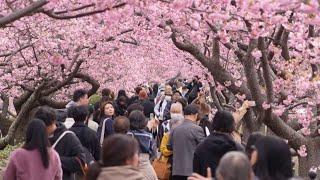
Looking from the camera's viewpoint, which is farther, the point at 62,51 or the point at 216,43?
the point at 62,51

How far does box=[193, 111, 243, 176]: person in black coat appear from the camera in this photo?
6.12 m

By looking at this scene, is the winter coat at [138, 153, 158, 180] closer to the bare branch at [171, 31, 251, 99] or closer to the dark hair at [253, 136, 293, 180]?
the bare branch at [171, 31, 251, 99]

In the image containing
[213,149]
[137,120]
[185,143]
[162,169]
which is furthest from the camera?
[162,169]

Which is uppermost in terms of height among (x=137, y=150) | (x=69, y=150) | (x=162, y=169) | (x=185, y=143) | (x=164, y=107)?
(x=137, y=150)

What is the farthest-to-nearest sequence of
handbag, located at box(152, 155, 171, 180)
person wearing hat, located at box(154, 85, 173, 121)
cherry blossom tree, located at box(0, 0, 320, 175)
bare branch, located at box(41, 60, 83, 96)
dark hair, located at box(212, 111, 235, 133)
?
bare branch, located at box(41, 60, 83, 96) → person wearing hat, located at box(154, 85, 173, 121) → handbag, located at box(152, 155, 171, 180) → cherry blossom tree, located at box(0, 0, 320, 175) → dark hair, located at box(212, 111, 235, 133)

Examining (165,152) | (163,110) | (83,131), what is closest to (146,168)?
(83,131)

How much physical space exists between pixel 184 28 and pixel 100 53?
4853mm

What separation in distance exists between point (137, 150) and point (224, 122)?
1527 mm

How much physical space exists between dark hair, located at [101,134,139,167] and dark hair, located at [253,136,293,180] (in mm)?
884

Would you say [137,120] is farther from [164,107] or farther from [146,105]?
[146,105]

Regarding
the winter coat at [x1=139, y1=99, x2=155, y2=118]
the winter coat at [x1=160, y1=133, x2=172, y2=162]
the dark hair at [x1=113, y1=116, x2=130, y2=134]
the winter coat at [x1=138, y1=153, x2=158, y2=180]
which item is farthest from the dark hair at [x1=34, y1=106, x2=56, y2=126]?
the winter coat at [x1=139, y1=99, x2=155, y2=118]

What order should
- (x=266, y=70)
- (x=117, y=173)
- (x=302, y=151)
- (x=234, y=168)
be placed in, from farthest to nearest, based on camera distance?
(x=302, y=151) → (x=266, y=70) → (x=117, y=173) → (x=234, y=168)

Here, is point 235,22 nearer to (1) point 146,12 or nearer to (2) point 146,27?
(1) point 146,12

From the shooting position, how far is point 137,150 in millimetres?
4805
